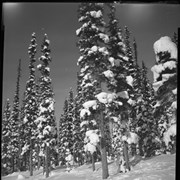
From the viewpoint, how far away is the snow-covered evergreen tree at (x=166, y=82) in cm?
860

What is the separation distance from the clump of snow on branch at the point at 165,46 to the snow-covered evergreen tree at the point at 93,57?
9.65 ft

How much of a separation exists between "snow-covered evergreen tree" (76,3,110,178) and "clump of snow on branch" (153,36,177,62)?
294 centimetres

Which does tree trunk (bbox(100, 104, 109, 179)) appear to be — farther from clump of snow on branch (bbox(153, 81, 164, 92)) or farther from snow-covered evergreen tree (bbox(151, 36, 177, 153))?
clump of snow on branch (bbox(153, 81, 164, 92))

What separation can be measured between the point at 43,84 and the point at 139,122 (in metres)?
10.2

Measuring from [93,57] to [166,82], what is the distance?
432 centimetres

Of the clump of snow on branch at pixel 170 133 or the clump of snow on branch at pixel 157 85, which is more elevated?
the clump of snow on branch at pixel 157 85

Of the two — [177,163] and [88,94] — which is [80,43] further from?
[177,163]

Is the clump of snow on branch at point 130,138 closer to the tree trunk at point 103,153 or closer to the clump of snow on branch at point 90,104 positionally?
the tree trunk at point 103,153

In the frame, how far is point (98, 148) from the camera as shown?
1071cm

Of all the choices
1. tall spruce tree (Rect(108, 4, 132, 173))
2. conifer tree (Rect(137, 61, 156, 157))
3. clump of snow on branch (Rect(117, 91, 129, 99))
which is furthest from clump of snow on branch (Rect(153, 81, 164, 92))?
conifer tree (Rect(137, 61, 156, 157))

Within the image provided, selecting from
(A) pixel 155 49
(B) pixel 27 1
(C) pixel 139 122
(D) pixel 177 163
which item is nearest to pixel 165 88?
(A) pixel 155 49

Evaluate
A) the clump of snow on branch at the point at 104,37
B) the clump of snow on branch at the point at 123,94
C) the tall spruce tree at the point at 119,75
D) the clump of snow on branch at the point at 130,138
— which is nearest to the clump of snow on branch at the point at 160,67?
the tall spruce tree at the point at 119,75

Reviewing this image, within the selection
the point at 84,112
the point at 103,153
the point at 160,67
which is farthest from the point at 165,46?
the point at 103,153

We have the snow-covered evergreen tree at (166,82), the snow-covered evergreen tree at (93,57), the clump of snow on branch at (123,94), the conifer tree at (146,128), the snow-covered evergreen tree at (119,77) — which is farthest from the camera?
the conifer tree at (146,128)
